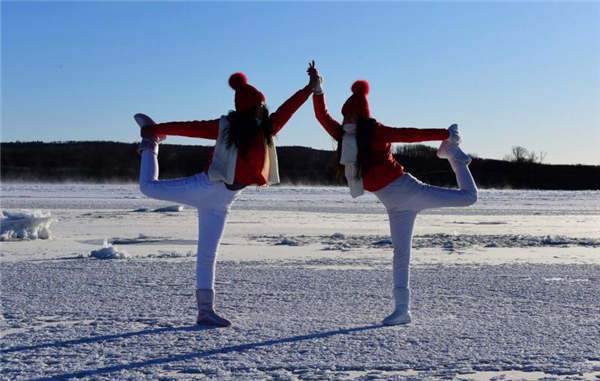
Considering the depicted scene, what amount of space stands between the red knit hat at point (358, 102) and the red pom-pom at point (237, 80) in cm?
81

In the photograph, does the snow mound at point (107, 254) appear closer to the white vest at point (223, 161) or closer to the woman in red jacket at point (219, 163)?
the woman in red jacket at point (219, 163)

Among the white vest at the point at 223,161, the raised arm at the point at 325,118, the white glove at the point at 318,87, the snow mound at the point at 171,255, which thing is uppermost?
the white glove at the point at 318,87

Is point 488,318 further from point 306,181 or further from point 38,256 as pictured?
point 306,181

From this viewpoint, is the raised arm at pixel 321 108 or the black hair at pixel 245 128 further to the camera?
the raised arm at pixel 321 108

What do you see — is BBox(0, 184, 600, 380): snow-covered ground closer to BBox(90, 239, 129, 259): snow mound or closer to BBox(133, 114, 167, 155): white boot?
BBox(90, 239, 129, 259): snow mound

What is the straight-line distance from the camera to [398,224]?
5.45m

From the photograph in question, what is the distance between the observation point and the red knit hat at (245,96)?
5.33 metres

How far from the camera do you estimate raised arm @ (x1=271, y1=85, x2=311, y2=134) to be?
17.8 feet

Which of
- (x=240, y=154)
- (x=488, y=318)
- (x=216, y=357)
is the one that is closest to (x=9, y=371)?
(x=216, y=357)

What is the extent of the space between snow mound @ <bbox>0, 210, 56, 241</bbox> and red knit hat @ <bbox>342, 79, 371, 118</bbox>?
26.9 ft

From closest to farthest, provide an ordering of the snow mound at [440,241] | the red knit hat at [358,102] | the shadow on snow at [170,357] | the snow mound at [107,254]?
1. the shadow on snow at [170,357]
2. the red knit hat at [358,102]
3. the snow mound at [107,254]
4. the snow mound at [440,241]

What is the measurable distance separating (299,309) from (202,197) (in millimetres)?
1371

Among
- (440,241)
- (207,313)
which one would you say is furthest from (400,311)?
(440,241)

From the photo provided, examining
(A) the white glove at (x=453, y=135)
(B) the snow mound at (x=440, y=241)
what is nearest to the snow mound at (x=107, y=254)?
(B) the snow mound at (x=440, y=241)
